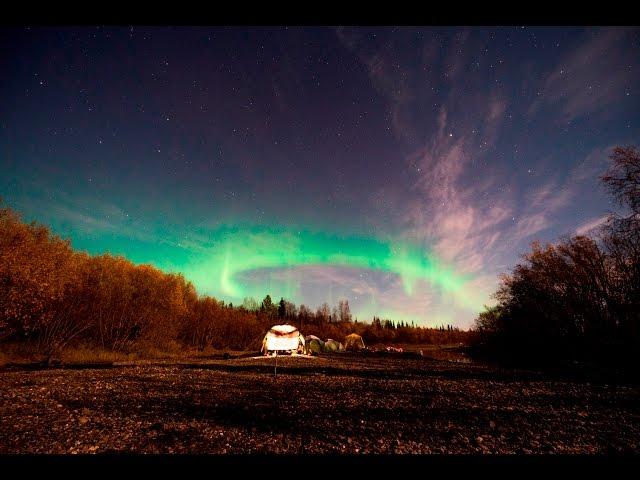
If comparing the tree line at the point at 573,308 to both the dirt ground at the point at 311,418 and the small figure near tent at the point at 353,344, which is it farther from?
the small figure near tent at the point at 353,344

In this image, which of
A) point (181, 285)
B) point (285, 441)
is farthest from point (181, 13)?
point (181, 285)

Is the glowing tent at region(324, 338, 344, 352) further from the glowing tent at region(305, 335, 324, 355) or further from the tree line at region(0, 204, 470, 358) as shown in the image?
the tree line at region(0, 204, 470, 358)

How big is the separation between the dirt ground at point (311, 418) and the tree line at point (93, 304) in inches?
375

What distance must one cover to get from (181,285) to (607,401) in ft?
167

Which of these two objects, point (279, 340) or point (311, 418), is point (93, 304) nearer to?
point (279, 340)

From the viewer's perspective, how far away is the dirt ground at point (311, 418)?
6953mm

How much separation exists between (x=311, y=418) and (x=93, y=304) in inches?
1500

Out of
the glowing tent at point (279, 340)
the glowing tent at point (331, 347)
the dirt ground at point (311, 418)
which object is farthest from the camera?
the glowing tent at point (331, 347)

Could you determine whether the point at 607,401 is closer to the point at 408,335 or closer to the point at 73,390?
the point at 73,390

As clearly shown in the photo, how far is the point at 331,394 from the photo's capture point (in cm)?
1322

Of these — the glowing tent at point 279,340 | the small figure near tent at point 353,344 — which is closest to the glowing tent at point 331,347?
the small figure near tent at point 353,344

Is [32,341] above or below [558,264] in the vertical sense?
below

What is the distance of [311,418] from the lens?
30.0ft

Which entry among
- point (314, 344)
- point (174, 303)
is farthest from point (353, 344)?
point (174, 303)
